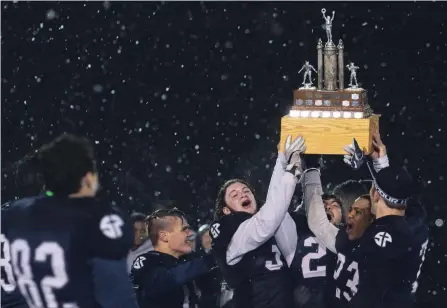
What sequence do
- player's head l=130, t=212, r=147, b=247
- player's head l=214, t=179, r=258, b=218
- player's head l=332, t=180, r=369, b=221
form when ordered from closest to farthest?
player's head l=214, t=179, r=258, b=218
player's head l=332, t=180, r=369, b=221
player's head l=130, t=212, r=147, b=247

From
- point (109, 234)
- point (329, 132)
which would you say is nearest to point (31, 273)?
point (109, 234)

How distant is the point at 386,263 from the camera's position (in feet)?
12.2

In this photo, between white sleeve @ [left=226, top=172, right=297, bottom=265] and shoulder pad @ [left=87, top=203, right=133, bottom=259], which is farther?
white sleeve @ [left=226, top=172, right=297, bottom=265]

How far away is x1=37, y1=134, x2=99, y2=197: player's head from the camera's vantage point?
10.1 ft

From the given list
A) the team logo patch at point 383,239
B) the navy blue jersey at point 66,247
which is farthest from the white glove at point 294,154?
the navy blue jersey at point 66,247

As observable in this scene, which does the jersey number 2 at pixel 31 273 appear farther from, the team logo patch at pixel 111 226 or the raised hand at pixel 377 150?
the raised hand at pixel 377 150

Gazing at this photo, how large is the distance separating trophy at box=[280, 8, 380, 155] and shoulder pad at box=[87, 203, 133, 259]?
144cm

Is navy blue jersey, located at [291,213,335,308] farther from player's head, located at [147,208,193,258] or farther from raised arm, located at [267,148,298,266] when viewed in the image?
player's head, located at [147,208,193,258]

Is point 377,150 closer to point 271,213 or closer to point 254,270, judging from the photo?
point 271,213

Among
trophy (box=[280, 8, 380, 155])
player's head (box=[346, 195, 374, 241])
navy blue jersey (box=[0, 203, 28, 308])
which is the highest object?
trophy (box=[280, 8, 380, 155])

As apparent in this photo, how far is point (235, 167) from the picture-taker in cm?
743

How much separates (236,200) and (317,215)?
1.49ft

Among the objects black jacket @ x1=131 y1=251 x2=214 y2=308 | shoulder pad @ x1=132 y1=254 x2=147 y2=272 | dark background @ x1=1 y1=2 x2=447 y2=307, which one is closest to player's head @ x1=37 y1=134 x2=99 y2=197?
black jacket @ x1=131 y1=251 x2=214 y2=308

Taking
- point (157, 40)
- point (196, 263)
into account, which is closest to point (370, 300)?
point (196, 263)
